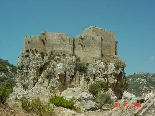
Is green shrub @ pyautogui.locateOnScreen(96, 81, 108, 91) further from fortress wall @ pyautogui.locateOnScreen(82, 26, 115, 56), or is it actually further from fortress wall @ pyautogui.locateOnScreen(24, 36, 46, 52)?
fortress wall @ pyautogui.locateOnScreen(24, 36, 46, 52)

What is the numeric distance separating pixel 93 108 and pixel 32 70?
1223 cm

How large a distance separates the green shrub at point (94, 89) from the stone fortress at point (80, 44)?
12.7 feet

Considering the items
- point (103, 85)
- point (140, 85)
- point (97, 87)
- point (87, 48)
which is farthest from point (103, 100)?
point (140, 85)

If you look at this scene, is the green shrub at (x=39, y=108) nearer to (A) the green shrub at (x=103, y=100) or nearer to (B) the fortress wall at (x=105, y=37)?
(A) the green shrub at (x=103, y=100)

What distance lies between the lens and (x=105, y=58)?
30.0 meters

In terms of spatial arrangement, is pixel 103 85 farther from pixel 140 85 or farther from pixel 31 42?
pixel 140 85

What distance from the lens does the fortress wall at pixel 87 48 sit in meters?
28.9

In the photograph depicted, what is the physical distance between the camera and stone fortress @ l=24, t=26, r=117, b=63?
1106 inches

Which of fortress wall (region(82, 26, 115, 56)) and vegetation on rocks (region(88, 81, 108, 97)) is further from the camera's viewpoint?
fortress wall (region(82, 26, 115, 56))

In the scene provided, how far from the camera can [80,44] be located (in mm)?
29031

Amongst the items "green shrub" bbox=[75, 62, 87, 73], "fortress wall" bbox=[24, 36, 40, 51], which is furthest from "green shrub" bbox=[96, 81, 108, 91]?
"fortress wall" bbox=[24, 36, 40, 51]

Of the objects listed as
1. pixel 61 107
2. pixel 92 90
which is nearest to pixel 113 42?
pixel 92 90

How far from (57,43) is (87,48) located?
3934mm

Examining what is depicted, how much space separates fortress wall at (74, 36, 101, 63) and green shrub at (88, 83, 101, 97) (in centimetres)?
388
